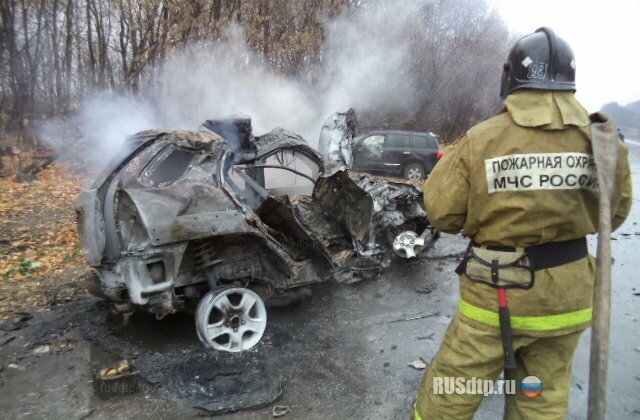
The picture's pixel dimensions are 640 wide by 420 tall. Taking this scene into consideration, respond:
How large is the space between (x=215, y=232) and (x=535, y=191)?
2.57 metres

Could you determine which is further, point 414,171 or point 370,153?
point 370,153

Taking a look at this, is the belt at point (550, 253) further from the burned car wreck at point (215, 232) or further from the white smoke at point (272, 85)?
the white smoke at point (272, 85)

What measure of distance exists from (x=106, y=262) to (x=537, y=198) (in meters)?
3.15

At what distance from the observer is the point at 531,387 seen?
6.90ft

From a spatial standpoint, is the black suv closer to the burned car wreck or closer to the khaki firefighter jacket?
the burned car wreck

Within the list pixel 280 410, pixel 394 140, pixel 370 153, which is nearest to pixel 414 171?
pixel 394 140

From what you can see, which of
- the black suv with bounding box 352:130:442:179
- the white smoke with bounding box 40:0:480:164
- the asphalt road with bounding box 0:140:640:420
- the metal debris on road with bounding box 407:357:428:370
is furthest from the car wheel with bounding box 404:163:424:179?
the metal debris on road with bounding box 407:357:428:370

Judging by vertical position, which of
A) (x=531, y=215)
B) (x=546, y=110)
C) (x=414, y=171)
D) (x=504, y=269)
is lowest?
(x=414, y=171)

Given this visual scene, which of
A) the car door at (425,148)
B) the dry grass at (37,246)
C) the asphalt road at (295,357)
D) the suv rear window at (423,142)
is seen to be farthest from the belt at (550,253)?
the suv rear window at (423,142)

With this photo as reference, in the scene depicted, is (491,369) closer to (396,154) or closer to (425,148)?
(396,154)

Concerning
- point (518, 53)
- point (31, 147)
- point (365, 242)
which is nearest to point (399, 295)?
point (365, 242)

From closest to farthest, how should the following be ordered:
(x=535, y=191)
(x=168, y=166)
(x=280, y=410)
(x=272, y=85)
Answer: (x=535, y=191), (x=280, y=410), (x=168, y=166), (x=272, y=85)

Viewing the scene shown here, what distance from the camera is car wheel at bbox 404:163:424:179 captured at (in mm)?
14039

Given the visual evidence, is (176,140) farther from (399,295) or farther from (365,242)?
(399,295)
